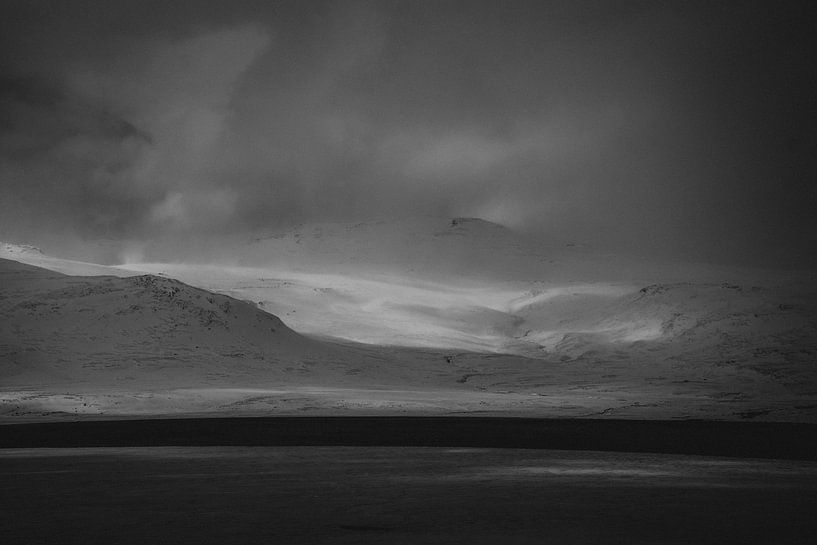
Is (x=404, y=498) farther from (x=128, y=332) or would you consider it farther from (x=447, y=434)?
(x=128, y=332)

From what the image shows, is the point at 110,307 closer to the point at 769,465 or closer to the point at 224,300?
the point at 224,300

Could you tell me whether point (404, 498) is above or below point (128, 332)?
below

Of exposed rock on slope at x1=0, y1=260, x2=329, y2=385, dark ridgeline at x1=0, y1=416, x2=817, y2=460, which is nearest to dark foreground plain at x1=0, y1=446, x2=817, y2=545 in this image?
dark ridgeline at x1=0, y1=416, x2=817, y2=460

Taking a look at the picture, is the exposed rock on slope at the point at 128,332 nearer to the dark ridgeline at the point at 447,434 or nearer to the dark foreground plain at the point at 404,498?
the dark ridgeline at the point at 447,434

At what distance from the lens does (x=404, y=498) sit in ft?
48.3

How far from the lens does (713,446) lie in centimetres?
2433

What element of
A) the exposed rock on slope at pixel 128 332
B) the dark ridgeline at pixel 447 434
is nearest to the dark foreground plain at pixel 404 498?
the dark ridgeline at pixel 447 434

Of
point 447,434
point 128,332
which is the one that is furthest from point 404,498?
point 128,332

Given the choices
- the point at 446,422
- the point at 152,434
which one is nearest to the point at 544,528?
the point at 152,434

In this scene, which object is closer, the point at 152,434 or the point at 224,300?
the point at 152,434

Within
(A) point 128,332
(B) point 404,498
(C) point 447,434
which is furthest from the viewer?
(A) point 128,332

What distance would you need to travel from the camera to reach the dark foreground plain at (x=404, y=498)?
37.5 feet

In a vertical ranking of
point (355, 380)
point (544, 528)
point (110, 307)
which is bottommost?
point (544, 528)

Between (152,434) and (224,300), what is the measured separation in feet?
181
